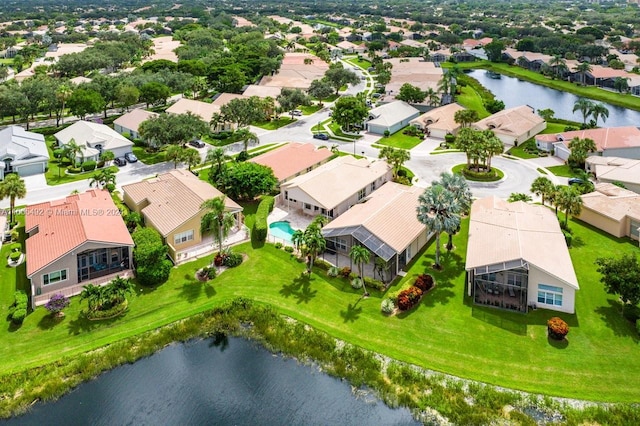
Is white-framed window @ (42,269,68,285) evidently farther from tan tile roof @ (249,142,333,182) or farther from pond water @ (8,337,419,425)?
tan tile roof @ (249,142,333,182)

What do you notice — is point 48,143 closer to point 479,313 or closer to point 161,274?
point 161,274

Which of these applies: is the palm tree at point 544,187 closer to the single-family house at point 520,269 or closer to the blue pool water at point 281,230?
the single-family house at point 520,269

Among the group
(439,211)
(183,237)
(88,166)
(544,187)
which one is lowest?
(183,237)

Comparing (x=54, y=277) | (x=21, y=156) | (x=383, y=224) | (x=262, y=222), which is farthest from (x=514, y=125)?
(x=21, y=156)

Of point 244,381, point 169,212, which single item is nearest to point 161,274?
point 169,212

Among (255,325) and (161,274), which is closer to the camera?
(255,325)

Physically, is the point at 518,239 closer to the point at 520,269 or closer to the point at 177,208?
the point at 520,269

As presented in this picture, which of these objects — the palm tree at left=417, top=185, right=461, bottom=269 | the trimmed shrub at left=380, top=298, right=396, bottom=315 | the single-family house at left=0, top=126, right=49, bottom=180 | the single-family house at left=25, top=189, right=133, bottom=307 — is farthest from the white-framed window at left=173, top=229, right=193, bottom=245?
the single-family house at left=0, top=126, right=49, bottom=180
